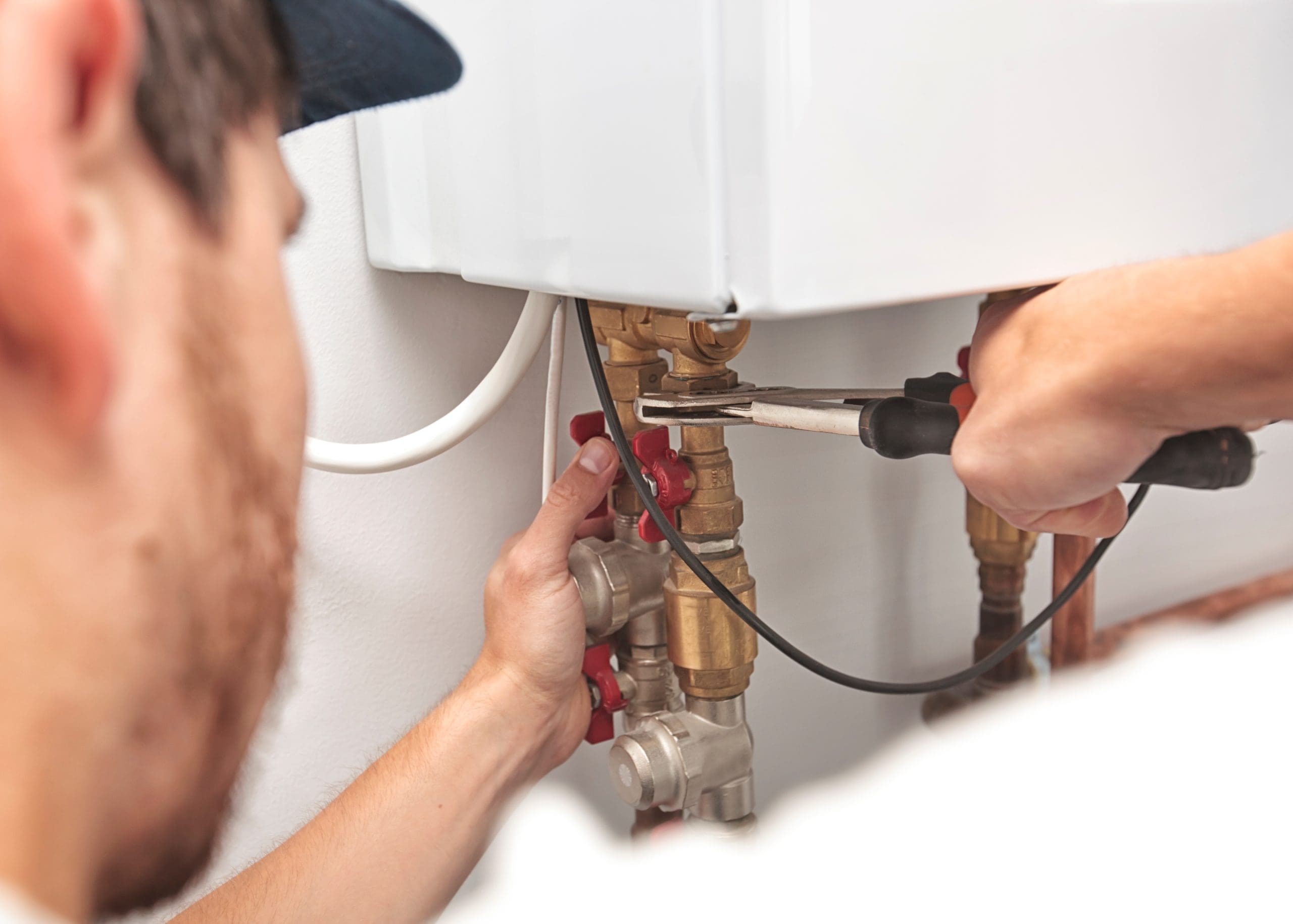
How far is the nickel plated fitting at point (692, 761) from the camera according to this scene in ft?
1.99

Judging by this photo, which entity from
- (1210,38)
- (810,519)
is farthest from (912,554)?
(1210,38)

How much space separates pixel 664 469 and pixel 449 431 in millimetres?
146

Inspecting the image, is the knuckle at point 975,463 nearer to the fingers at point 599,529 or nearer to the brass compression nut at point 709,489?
the brass compression nut at point 709,489

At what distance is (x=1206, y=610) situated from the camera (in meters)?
1.11

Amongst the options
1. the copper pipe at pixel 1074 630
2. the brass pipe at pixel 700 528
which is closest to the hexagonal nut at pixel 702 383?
the brass pipe at pixel 700 528

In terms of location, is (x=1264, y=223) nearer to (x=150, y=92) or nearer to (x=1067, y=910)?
(x=1067, y=910)

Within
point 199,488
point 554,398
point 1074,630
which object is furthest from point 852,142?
point 1074,630

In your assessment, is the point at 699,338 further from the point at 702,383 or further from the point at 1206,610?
the point at 1206,610

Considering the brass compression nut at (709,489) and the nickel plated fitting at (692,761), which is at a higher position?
the brass compression nut at (709,489)

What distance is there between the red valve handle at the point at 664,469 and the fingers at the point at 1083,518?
181 millimetres

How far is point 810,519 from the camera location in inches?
32.7

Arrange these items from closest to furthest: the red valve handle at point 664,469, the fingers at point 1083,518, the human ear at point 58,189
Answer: the human ear at point 58,189
the fingers at point 1083,518
the red valve handle at point 664,469

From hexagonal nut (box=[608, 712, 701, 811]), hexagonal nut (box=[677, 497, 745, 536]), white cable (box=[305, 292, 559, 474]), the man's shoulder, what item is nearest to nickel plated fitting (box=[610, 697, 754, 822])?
hexagonal nut (box=[608, 712, 701, 811])

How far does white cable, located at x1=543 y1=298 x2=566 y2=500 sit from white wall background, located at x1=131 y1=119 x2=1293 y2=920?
0.05 m
